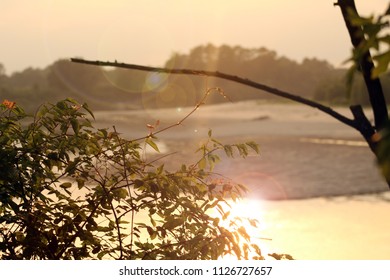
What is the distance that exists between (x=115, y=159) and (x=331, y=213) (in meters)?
7.53

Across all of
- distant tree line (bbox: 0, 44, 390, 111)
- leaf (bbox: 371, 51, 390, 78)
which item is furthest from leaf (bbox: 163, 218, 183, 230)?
distant tree line (bbox: 0, 44, 390, 111)

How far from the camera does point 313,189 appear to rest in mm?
12719

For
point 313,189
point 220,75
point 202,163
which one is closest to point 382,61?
point 220,75

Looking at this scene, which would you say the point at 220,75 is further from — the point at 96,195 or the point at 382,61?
the point at 96,195

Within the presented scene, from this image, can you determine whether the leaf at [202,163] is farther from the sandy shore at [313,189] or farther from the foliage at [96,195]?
the sandy shore at [313,189]

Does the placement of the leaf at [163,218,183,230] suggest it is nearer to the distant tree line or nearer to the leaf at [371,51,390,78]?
the leaf at [371,51,390,78]

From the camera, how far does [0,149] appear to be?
3.42 m

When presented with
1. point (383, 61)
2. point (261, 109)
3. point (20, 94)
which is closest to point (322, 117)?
point (261, 109)

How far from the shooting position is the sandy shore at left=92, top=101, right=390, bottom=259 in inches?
348

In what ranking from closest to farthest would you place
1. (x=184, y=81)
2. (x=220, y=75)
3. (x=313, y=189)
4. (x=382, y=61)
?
(x=382, y=61)
(x=220, y=75)
(x=313, y=189)
(x=184, y=81)

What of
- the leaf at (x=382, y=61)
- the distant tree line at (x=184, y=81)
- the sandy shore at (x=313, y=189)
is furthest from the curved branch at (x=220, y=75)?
the distant tree line at (x=184, y=81)

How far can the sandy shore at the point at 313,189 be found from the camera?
884cm

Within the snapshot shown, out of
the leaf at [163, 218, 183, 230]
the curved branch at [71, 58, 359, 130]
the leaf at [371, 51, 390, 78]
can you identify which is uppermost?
the curved branch at [71, 58, 359, 130]

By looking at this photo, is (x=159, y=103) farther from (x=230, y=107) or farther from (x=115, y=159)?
(x=115, y=159)
